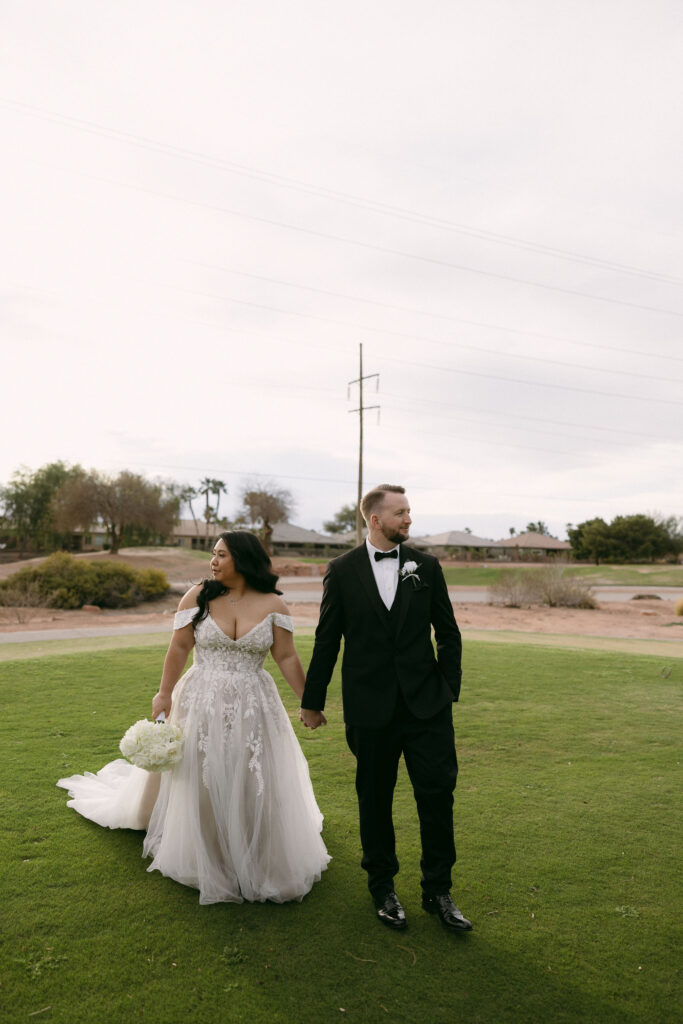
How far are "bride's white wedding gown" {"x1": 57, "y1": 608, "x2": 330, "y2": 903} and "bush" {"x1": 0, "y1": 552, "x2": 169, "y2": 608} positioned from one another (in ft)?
74.8

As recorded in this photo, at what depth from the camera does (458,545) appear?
289 feet

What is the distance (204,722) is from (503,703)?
5975 millimetres

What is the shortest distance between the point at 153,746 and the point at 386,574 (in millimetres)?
1662

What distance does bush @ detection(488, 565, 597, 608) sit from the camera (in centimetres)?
3094

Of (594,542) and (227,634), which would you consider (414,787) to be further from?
(594,542)

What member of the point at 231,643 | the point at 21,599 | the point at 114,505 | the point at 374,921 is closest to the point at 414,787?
the point at 374,921

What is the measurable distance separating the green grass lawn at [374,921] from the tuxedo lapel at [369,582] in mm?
1631

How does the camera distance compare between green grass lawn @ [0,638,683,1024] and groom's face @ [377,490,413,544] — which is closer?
green grass lawn @ [0,638,683,1024]

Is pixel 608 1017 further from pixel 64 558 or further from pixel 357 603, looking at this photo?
pixel 64 558

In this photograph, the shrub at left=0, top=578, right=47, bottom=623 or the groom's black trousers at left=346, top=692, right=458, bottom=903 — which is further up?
the groom's black trousers at left=346, top=692, right=458, bottom=903

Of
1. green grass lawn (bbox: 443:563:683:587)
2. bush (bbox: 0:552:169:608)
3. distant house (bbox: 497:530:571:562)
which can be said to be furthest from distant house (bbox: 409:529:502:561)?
bush (bbox: 0:552:169:608)

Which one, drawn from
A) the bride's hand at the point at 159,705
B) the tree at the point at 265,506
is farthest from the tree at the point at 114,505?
the bride's hand at the point at 159,705

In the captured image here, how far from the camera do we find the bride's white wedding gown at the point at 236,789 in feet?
13.6

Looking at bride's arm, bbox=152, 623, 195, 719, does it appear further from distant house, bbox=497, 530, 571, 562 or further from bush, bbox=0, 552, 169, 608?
distant house, bbox=497, 530, 571, 562
